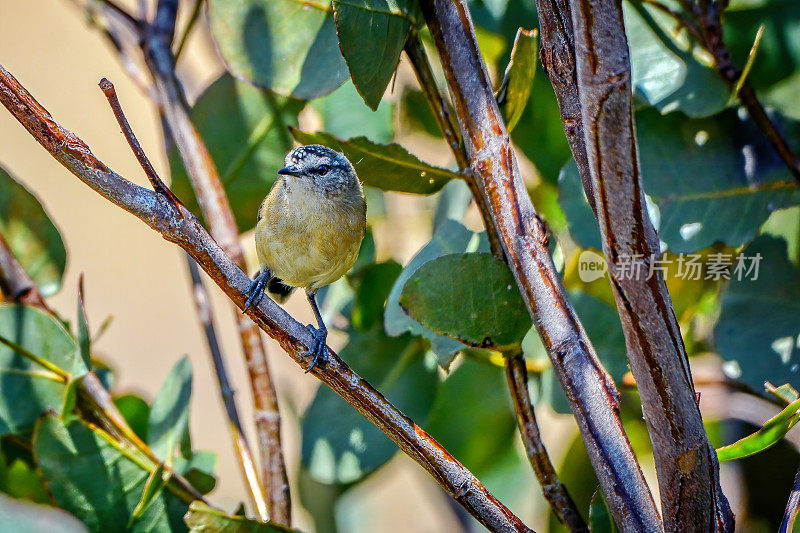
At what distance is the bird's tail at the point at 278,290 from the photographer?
1.91 meters

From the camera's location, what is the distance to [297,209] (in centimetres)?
154

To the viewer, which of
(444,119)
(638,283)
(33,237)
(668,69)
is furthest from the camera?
(33,237)

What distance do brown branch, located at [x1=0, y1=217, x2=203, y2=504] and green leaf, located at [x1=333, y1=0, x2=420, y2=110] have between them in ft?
2.33

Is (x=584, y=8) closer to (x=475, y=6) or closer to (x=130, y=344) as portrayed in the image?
(x=475, y=6)

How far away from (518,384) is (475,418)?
1.56 ft

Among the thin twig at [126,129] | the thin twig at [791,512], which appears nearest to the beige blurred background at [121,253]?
the thin twig at [791,512]

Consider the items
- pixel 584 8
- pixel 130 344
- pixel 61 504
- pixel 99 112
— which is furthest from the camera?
pixel 130 344

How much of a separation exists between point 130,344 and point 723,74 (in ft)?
10.2

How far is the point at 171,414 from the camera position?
1.43m

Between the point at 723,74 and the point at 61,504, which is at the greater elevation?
the point at 723,74

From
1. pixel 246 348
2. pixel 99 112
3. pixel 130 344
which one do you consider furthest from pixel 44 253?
pixel 130 344

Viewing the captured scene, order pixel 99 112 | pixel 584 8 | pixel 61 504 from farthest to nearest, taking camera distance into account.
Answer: pixel 99 112
pixel 61 504
pixel 584 8

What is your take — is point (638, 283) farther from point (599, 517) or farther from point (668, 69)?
point (668, 69)

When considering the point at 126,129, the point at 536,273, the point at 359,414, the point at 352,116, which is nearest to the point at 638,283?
the point at 536,273
